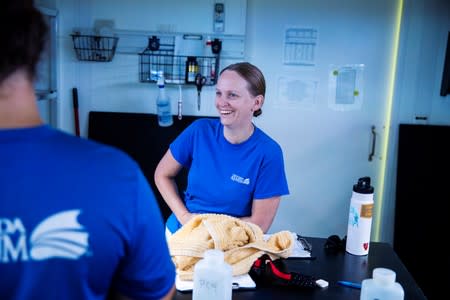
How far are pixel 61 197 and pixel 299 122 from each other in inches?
97.9

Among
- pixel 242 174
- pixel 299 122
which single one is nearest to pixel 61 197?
pixel 242 174

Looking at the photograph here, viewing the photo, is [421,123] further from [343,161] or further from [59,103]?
[59,103]

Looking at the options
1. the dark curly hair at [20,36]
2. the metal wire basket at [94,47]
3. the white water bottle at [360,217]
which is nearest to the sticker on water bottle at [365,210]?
the white water bottle at [360,217]

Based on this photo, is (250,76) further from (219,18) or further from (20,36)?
(20,36)

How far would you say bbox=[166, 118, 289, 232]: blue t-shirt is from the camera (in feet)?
6.04

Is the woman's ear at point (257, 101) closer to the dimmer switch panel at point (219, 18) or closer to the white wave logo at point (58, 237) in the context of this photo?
the dimmer switch panel at point (219, 18)

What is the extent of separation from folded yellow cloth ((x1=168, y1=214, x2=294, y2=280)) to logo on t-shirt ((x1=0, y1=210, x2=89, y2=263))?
26.6 inches

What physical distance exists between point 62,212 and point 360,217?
43.1 inches

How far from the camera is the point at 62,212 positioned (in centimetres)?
64

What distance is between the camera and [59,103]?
3.04m

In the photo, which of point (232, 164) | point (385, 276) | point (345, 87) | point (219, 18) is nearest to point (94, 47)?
point (219, 18)

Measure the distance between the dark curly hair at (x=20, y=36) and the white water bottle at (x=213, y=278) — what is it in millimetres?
644

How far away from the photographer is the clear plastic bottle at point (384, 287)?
1069mm

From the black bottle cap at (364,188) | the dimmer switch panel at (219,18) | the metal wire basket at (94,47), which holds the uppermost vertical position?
the dimmer switch panel at (219,18)
